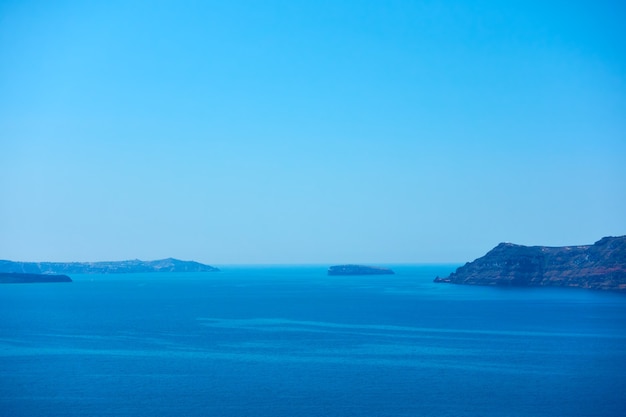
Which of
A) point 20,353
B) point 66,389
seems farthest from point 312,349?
point 20,353

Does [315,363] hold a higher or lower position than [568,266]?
lower

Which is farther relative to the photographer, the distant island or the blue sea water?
the distant island

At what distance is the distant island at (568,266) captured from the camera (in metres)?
168

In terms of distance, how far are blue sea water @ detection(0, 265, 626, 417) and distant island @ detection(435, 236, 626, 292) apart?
6130 cm

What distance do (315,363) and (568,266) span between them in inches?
5879

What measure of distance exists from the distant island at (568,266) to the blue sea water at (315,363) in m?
61.3

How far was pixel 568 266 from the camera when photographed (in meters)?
186

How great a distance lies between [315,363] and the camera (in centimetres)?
6188

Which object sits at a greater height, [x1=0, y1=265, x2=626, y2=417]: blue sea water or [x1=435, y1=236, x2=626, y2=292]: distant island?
[x1=435, y1=236, x2=626, y2=292]: distant island

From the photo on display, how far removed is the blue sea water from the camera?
1828 inches

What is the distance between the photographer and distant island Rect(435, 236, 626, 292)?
16750 centimetres

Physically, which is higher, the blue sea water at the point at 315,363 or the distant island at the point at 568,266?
the distant island at the point at 568,266

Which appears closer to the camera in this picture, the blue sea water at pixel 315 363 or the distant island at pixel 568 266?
the blue sea water at pixel 315 363

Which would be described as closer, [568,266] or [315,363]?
[315,363]
